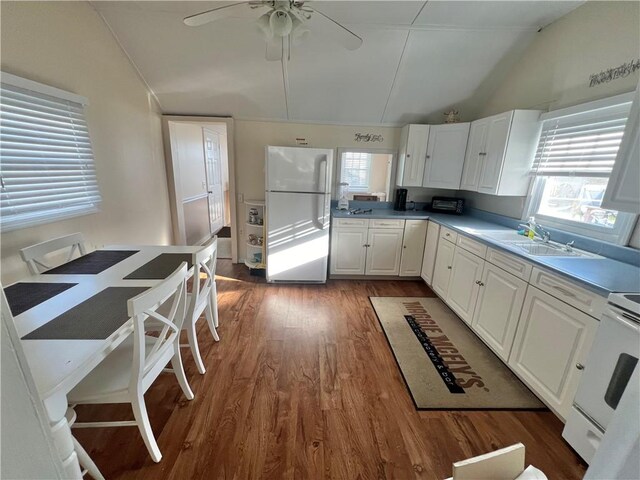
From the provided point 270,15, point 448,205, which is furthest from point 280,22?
point 448,205

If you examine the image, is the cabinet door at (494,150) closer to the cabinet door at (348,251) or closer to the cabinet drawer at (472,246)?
the cabinet drawer at (472,246)

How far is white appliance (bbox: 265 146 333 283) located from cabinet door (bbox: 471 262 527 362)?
1739 mm

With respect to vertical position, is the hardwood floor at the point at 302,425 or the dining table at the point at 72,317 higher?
the dining table at the point at 72,317

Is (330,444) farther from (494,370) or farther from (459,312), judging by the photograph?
(459,312)

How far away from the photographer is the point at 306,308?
2.88m

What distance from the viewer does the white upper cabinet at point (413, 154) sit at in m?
3.37

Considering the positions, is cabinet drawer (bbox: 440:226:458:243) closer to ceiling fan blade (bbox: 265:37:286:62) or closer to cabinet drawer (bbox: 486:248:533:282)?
cabinet drawer (bbox: 486:248:533:282)

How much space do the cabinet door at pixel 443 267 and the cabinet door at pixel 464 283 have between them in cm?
8

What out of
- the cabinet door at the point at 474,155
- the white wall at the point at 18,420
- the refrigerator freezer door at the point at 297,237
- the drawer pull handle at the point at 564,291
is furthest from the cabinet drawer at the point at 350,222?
the white wall at the point at 18,420

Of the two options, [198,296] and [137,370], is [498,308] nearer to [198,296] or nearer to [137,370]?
[198,296]

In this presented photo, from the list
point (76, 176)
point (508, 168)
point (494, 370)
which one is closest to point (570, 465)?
point (494, 370)

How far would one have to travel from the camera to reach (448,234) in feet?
9.60

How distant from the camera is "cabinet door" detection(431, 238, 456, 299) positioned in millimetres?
2885

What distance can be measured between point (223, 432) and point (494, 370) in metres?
2.01
